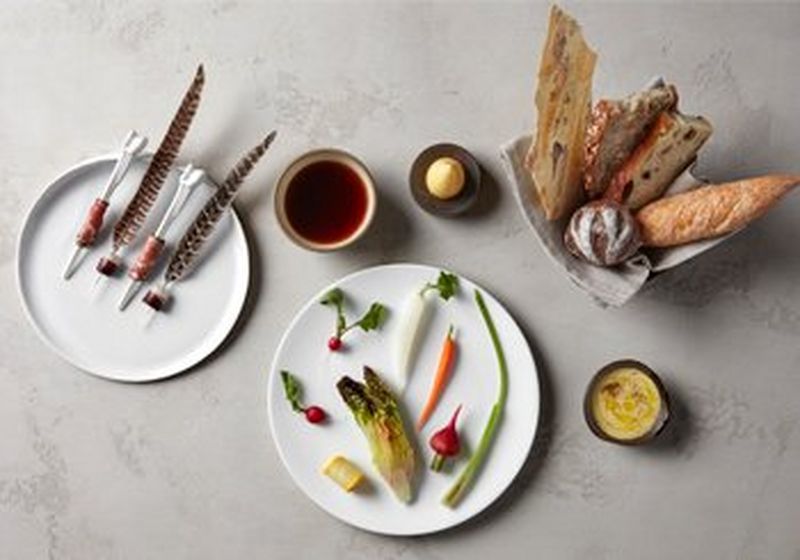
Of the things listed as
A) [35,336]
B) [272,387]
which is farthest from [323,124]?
[35,336]

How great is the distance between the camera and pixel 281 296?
1.81 metres

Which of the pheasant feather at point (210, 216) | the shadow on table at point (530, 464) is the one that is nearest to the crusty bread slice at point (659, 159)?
the shadow on table at point (530, 464)

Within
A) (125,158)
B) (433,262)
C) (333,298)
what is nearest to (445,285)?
(433,262)

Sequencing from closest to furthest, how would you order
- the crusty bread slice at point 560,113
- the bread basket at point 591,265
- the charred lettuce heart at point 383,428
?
the crusty bread slice at point 560,113 < the bread basket at point 591,265 < the charred lettuce heart at point 383,428

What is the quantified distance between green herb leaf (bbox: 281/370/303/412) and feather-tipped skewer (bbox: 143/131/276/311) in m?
0.21

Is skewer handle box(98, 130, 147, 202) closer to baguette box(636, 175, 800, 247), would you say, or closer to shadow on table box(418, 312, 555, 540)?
shadow on table box(418, 312, 555, 540)

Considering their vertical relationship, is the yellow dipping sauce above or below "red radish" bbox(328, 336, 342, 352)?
above

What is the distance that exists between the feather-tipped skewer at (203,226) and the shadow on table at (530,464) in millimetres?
449

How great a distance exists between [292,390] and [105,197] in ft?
1.26

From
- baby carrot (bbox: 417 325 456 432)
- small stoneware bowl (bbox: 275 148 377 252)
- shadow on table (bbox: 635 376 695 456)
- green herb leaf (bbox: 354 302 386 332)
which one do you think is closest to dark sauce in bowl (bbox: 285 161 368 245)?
small stoneware bowl (bbox: 275 148 377 252)

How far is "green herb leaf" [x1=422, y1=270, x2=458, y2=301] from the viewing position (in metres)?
1.76

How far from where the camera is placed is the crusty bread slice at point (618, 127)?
63.7 inches

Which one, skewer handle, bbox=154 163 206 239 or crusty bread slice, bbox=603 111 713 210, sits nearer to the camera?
crusty bread slice, bbox=603 111 713 210

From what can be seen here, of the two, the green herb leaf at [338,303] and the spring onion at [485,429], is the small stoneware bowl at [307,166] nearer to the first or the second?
the green herb leaf at [338,303]
